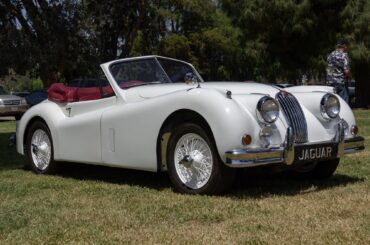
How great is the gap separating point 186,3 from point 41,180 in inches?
1566

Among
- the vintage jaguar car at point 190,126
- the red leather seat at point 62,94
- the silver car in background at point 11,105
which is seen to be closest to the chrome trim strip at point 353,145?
the vintage jaguar car at point 190,126

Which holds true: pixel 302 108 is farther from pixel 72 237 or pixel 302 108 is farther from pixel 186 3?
pixel 186 3

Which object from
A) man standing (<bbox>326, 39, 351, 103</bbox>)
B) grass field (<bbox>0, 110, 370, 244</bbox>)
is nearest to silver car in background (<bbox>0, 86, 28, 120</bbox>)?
man standing (<bbox>326, 39, 351, 103</bbox>)

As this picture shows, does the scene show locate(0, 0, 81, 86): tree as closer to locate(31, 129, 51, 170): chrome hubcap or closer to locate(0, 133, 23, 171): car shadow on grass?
locate(0, 133, 23, 171): car shadow on grass

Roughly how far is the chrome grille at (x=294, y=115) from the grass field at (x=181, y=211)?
1.71ft

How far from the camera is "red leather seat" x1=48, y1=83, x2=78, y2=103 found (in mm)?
7359

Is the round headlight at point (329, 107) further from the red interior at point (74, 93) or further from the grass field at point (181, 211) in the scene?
the red interior at point (74, 93)

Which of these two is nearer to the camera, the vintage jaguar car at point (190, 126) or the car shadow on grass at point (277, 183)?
the vintage jaguar car at point (190, 126)

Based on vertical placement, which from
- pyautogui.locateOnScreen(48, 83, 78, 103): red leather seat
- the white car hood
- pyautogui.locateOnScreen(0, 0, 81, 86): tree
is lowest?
pyautogui.locateOnScreen(48, 83, 78, 103): red leather seat

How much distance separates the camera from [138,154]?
6098 millimetres

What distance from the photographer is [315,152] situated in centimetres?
562

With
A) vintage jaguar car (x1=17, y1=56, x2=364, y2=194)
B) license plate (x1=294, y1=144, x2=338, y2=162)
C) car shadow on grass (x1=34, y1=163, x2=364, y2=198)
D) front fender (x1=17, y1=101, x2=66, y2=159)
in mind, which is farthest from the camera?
front fender (x1=17, y1=101, x2=66, y2=159)

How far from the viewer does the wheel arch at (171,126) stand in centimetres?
552

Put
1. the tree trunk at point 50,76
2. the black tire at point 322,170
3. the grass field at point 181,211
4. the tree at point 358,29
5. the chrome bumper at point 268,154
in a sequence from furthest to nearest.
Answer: the tree at point 358,29
the tree trunk at point 50,76
the black tire at point 322,170
the chrome bumper at point 268,154
the grass field at point 181,211
